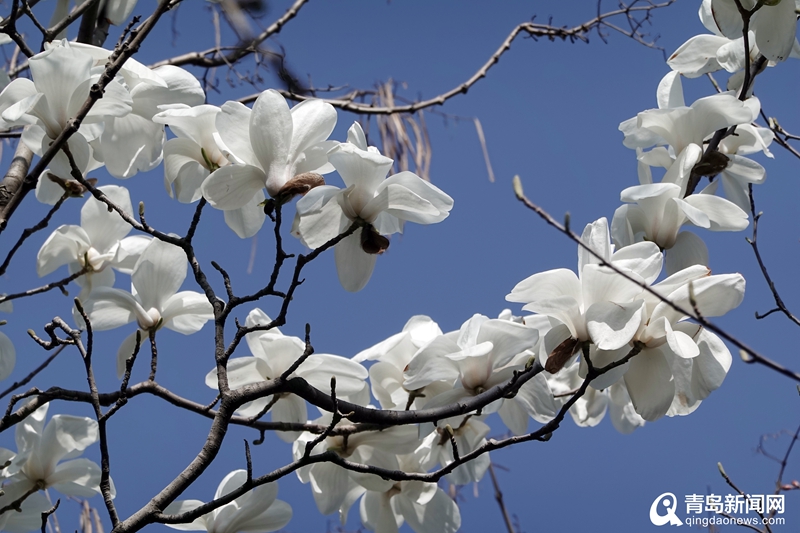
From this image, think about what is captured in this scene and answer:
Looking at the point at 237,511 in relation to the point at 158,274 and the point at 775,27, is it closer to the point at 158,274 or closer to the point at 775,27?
the point at 158,274

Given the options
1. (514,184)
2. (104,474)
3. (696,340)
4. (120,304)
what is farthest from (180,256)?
(696,340)

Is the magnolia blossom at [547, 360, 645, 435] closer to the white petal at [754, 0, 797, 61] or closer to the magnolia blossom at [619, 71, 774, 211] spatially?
the magnolia blossom at [619, 71, 774, 211]

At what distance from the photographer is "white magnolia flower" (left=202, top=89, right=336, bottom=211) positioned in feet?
2.55

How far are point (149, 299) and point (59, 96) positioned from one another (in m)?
0.29

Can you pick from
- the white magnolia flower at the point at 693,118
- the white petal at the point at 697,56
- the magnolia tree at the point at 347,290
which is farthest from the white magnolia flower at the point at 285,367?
the white petal at the point at 697,56

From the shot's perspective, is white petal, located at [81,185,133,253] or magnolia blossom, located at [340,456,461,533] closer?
magnolia blossom, located at [340,456,461,533]

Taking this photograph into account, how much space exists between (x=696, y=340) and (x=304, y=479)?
1.82 ft

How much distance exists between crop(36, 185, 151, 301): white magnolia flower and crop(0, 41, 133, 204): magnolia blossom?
35 cm

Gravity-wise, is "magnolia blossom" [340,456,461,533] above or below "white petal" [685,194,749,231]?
below

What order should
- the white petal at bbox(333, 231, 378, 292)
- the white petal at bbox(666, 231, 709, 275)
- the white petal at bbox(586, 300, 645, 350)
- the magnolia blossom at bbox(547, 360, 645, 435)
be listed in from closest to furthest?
the white petal at bbox(586, 300, 645, 350), the white petal at bbox(333, 231, 378, 292), the white petal at bbox(666, 231, 709, 275), the magnolia blossom at bbox(547, 360, 645, 435)

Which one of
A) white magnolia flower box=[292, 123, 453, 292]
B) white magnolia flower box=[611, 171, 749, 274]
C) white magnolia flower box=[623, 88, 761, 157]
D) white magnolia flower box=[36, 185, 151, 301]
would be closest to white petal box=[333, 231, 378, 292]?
white magnolia flower box=[292, 123, 453, 292]

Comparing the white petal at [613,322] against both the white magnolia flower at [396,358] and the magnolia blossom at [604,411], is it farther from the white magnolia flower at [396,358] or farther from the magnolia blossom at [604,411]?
the magnolia blossom at [604,411]

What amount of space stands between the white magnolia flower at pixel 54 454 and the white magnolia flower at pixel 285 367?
0.23 metres

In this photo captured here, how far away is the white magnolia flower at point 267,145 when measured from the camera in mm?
777
